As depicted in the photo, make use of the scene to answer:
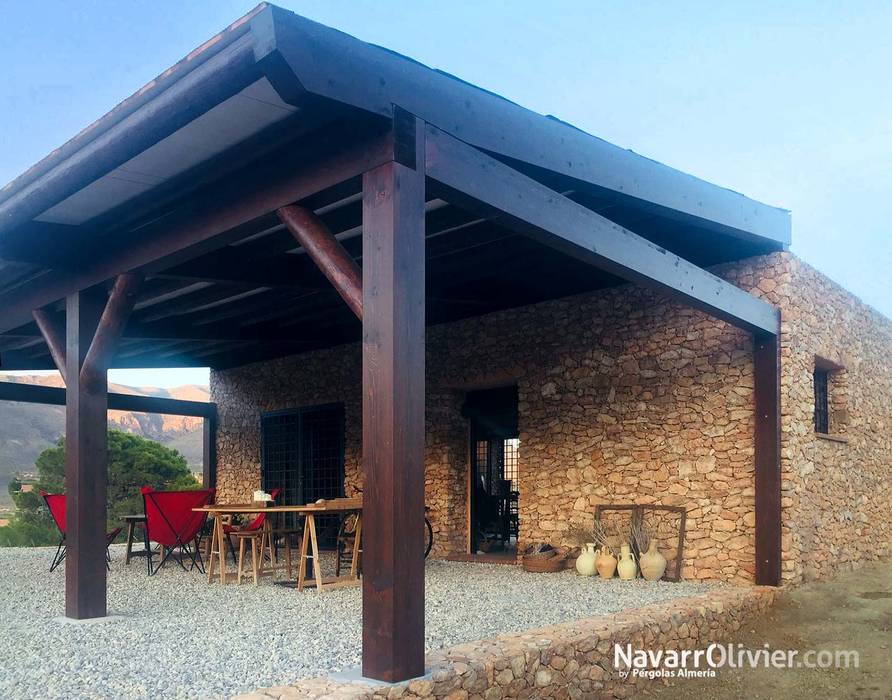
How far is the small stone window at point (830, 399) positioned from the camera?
815 cm

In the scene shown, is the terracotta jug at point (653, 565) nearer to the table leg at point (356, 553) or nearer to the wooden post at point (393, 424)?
the table leg at point (356, 553)

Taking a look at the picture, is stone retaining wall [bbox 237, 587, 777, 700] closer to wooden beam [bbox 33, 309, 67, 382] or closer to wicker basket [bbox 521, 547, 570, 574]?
wicker basket [bbox 521, 547, 570, 574]

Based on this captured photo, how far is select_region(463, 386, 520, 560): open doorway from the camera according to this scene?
31.4ft

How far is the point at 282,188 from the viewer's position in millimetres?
4219

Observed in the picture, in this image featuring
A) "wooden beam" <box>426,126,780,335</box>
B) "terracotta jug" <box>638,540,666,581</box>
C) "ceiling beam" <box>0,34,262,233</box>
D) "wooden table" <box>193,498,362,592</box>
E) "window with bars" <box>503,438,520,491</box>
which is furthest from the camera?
"window with bars" <box>503,438,520,491</box>

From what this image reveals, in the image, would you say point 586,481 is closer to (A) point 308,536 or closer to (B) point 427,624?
(A) point 308,536

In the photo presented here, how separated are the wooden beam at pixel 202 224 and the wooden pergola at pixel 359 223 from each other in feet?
0.04

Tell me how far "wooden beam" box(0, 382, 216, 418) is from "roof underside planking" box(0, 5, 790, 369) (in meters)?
3.46

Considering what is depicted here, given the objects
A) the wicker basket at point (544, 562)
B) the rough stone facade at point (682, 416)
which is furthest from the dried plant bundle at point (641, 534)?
the wicker basket at point (544, 562)

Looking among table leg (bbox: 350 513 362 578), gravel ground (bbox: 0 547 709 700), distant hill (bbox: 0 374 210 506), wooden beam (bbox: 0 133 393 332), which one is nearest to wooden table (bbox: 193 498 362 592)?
table leg (bbox: 350 513 362 578)

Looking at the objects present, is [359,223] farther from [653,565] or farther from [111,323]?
[653,565]

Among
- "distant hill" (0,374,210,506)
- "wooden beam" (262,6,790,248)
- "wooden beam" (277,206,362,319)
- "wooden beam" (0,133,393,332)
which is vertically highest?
"wooden beam" (262,6,790,248)

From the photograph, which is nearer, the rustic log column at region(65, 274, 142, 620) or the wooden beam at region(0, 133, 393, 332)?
the wooden beam at region(0, 133, 393, 332)

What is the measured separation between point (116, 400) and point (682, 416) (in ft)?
24.9
